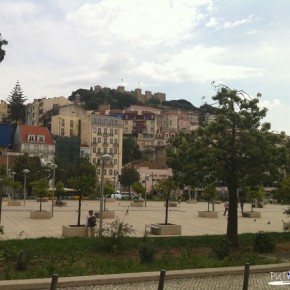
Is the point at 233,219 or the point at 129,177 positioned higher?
the point at 129,177

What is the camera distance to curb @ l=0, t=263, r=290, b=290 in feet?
29.7

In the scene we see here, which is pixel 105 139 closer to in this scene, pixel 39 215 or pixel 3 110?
pixel 3 110

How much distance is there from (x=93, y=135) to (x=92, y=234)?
86921 millimetres

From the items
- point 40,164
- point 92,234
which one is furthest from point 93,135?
point 92,234

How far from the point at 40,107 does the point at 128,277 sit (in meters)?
115

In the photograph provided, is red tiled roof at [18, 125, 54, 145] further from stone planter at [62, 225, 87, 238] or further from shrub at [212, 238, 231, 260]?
shrub at [212, 238, 231, 260]

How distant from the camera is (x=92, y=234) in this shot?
1831cm

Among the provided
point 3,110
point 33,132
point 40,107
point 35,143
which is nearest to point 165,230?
point 35,143

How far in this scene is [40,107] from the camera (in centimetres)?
12050

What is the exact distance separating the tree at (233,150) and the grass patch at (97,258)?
2254 millimetres

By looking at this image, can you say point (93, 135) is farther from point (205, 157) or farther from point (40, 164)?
point (205, 157)

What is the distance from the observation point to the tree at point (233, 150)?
1516 cm

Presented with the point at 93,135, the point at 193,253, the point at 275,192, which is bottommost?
the point at 193,253

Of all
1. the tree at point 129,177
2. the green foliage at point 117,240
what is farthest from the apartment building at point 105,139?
the green foliage at point 117,240
